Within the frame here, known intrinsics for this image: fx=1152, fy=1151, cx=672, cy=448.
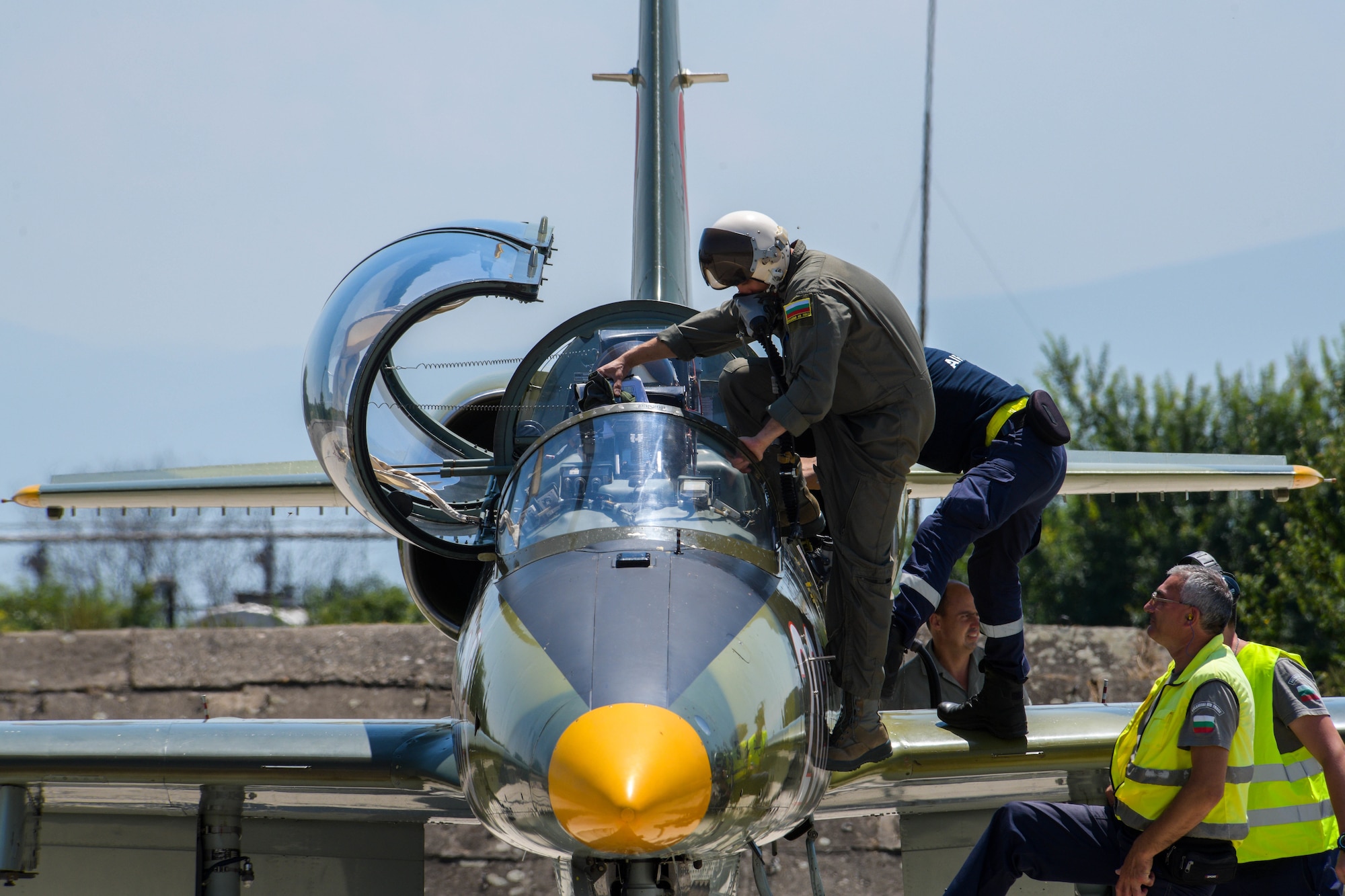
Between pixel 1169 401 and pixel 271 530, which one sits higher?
pixel 1169 401

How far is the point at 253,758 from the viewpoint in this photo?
5.35 meters

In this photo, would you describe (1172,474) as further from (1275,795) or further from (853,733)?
(853,733)

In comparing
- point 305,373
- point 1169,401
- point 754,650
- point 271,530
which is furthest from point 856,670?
point 1169,401

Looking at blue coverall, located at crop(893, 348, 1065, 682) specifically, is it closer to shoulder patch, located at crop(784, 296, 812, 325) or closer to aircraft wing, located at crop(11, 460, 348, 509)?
shoulder patch, located at crop(784, 296, 812, 325)

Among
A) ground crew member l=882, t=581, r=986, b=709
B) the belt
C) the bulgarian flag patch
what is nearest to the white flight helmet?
the belt

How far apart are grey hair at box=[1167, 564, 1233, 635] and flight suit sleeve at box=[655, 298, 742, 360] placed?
74.7 inches

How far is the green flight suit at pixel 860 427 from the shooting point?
4.11 meters

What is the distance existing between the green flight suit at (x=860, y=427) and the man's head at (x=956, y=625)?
267 centimetres

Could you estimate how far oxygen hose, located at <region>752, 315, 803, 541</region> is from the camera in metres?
4.44

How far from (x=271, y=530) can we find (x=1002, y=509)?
21395 millimetres

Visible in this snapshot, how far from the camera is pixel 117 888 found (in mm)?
6648

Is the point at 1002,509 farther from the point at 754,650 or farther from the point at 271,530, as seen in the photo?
the point at 271,530

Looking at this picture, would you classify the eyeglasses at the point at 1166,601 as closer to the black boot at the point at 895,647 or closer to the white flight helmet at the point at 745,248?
the black boot at the point at 895,647

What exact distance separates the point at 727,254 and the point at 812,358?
55 cm
